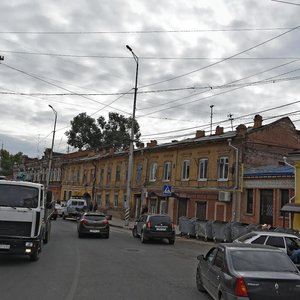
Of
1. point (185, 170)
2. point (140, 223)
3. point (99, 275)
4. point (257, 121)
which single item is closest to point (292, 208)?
point (140, 223)

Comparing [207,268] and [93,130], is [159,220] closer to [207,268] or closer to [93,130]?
[207,268]

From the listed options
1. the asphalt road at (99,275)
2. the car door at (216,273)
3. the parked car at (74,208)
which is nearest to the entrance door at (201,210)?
the parked car at (74,208)

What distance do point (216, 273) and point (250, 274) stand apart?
1.17 meters

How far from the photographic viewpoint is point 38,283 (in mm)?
10383

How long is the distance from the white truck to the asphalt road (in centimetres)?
56

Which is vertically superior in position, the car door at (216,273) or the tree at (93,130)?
the tree at (93,130)

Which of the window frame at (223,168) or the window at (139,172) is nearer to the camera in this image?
the window frame at (223,168)

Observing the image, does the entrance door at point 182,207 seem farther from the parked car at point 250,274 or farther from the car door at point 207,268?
the parked car at point 250,274

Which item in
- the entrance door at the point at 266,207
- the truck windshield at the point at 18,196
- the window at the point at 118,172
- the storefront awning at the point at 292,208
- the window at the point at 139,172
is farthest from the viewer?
the window at the point at 118,172

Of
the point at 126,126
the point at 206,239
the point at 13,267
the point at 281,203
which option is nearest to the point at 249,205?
the point at 281,203

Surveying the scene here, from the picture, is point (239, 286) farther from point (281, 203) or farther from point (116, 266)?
point (281, 203)

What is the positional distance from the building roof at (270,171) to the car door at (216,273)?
61.8 feet

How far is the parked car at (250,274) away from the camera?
7164mm

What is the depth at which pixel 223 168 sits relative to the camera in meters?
33.2
